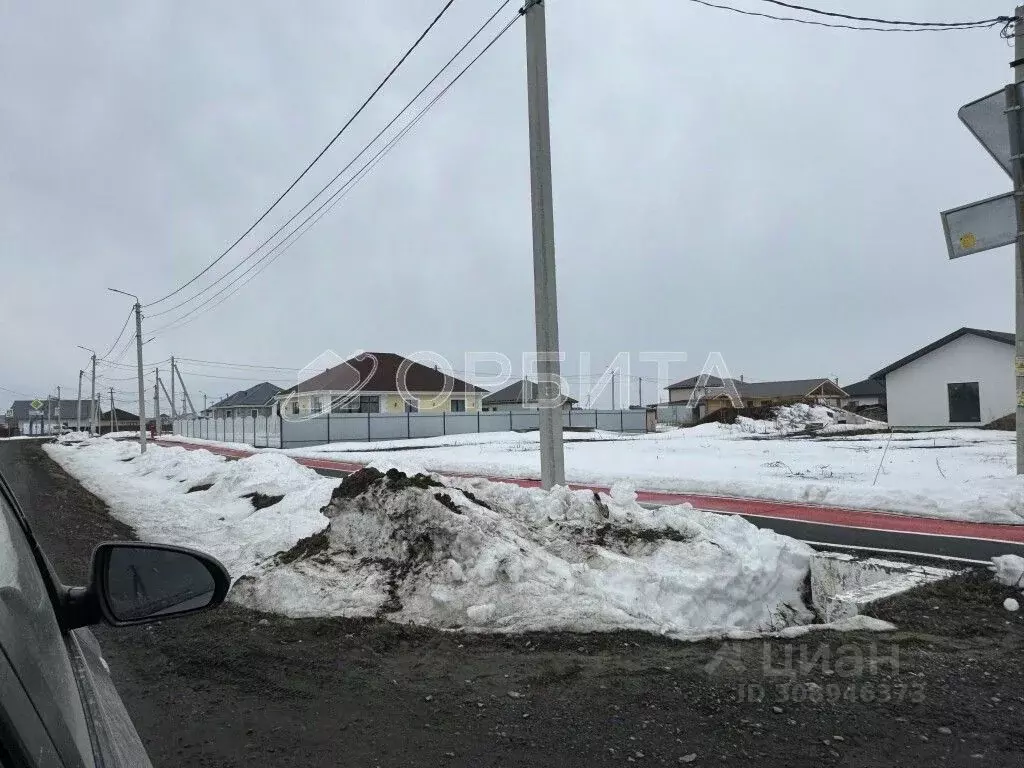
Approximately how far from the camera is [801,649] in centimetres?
450

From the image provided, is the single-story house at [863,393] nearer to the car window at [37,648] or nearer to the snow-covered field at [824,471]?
the snow-covered field at [824,471]

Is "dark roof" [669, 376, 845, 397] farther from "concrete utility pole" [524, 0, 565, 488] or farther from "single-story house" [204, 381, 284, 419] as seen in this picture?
"concrete utility pole" [524, 0, 565, 488]

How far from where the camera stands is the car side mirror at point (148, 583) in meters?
1.68

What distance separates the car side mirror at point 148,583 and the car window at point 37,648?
0.13m

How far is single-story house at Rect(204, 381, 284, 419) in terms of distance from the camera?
203ft

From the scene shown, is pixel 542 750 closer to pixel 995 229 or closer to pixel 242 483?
pixel 995 229

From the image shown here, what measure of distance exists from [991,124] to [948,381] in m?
31.6

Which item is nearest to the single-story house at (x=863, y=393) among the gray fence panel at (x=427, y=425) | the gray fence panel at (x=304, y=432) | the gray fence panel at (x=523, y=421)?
the gray fence panel at (x=523, y=421)

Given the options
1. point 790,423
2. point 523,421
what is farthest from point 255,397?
point 790,423

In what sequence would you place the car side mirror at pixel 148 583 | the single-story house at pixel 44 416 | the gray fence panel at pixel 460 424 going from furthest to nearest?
the single-story house at pixel 44 416
the gray fence panel at pixel 460 424
the car side mirror at pixel 148 583

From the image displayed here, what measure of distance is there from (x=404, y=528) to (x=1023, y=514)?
8610 mm

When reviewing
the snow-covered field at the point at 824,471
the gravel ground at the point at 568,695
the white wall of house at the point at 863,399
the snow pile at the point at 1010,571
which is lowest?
the gravel ground at the point at 568,695

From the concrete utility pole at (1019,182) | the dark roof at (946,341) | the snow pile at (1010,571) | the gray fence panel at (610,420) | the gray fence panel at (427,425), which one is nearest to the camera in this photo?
the snow pile at (1010,571)

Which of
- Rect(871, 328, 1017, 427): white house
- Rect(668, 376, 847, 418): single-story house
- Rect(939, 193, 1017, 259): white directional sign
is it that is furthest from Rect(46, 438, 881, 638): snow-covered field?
Rect(668, 376, 847, 418): single-story house
